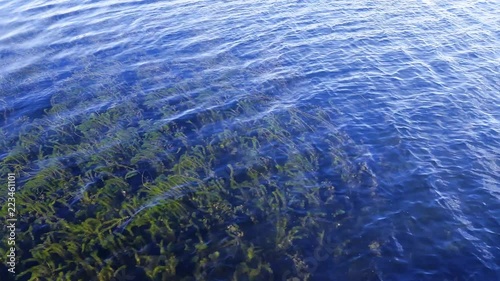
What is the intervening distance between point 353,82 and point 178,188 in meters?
12.3

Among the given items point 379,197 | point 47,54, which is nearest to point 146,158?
point 379,197

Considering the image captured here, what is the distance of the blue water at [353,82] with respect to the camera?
1471 cm

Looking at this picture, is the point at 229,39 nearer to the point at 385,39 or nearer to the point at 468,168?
the point at 385,39

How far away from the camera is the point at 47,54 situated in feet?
90.4

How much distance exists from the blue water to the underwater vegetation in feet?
1.73

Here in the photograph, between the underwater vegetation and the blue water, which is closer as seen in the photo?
the underwater vegetation

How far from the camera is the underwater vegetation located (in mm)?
13711

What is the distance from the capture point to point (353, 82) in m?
23.4

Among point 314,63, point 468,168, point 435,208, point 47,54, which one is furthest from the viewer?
point 47,54

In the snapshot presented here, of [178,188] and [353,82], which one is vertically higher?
[178,188]

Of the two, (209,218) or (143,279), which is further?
(209,218)

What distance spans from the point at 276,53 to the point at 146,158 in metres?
12.4

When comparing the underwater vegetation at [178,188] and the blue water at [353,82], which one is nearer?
the underwater vegetation at [178,188]

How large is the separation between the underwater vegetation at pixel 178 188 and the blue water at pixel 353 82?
0.53 meters
